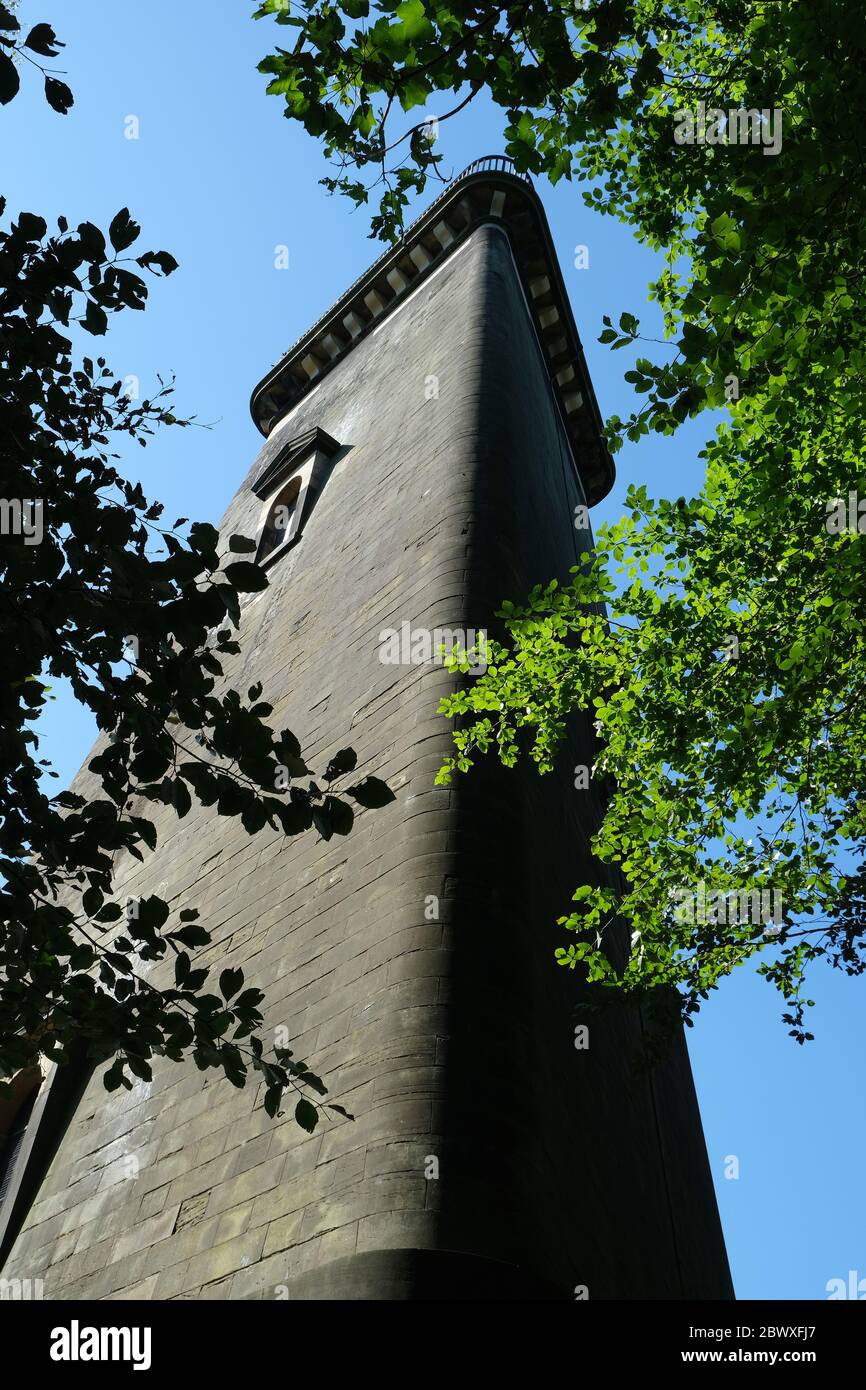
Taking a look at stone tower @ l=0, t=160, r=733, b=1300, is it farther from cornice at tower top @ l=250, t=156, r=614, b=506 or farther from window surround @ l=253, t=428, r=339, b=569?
cornice at tower top @ l=250, t=156, r=614, b=506

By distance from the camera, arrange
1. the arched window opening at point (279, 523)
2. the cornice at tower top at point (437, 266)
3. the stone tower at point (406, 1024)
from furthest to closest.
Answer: the cornice at tower top at point (437, 266) → the arched window opening at point (279, 523) → the stone tower at point (406, 1024)

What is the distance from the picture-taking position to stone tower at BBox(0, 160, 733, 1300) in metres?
4.89

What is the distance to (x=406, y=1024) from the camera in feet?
17.7

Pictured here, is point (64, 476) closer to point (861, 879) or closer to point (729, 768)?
point (729, 768)

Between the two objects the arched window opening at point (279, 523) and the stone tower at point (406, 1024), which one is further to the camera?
the arched window opening at point (279, 523)

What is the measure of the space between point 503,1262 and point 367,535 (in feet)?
25.8

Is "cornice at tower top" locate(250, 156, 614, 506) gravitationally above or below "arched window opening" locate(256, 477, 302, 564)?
above

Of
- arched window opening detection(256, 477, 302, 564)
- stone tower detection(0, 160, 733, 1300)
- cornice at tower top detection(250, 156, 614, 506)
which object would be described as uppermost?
cornice at tower top detection(250, 156, 614, 506)

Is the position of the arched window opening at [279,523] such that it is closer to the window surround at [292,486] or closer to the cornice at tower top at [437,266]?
the window surround at [292,486]

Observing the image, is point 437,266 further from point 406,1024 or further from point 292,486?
point 406,1024

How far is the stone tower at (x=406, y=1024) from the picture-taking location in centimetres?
489

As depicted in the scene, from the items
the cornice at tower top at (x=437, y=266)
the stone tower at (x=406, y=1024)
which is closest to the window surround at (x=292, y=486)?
the stone tower at (x=406, y=1024)

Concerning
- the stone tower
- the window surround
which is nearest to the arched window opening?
the window surround
